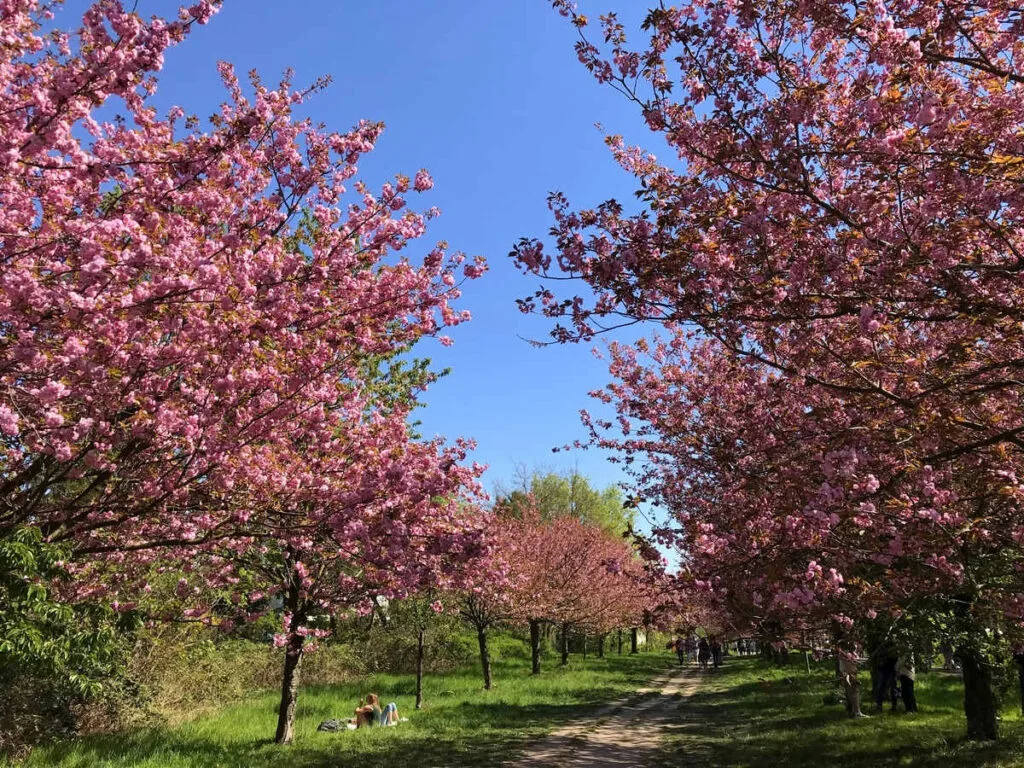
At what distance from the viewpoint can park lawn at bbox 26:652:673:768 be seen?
35.7ft

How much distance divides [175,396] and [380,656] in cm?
2540

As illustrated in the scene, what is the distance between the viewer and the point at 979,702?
10984 millimetres

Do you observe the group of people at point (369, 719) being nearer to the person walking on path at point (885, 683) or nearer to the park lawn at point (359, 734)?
the park lawn at point (359, 734)

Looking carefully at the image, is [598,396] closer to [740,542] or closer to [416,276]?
[740,542]

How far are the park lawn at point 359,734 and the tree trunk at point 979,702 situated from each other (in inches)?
313

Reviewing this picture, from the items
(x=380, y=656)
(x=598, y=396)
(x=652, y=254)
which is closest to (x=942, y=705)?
(x=598, y=396)

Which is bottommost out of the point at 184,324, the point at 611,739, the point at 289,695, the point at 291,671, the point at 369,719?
the point at 611,739

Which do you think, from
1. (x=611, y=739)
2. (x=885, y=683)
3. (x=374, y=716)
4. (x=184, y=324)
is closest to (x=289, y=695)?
(x=374, y=716)

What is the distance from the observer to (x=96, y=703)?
13.3 m

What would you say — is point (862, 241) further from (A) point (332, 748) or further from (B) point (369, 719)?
(B) point (369, 719)

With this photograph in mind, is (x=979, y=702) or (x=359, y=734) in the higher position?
(x=979, y=702)

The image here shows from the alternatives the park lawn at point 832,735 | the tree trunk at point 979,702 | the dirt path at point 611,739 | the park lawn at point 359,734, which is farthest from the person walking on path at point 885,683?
the park lawn at point 359,734

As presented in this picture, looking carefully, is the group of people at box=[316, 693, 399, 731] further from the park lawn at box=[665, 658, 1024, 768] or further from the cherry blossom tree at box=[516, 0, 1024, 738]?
the cherry blossom tree at box=[516, 0, 1024, 738]

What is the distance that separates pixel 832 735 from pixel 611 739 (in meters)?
4.40
